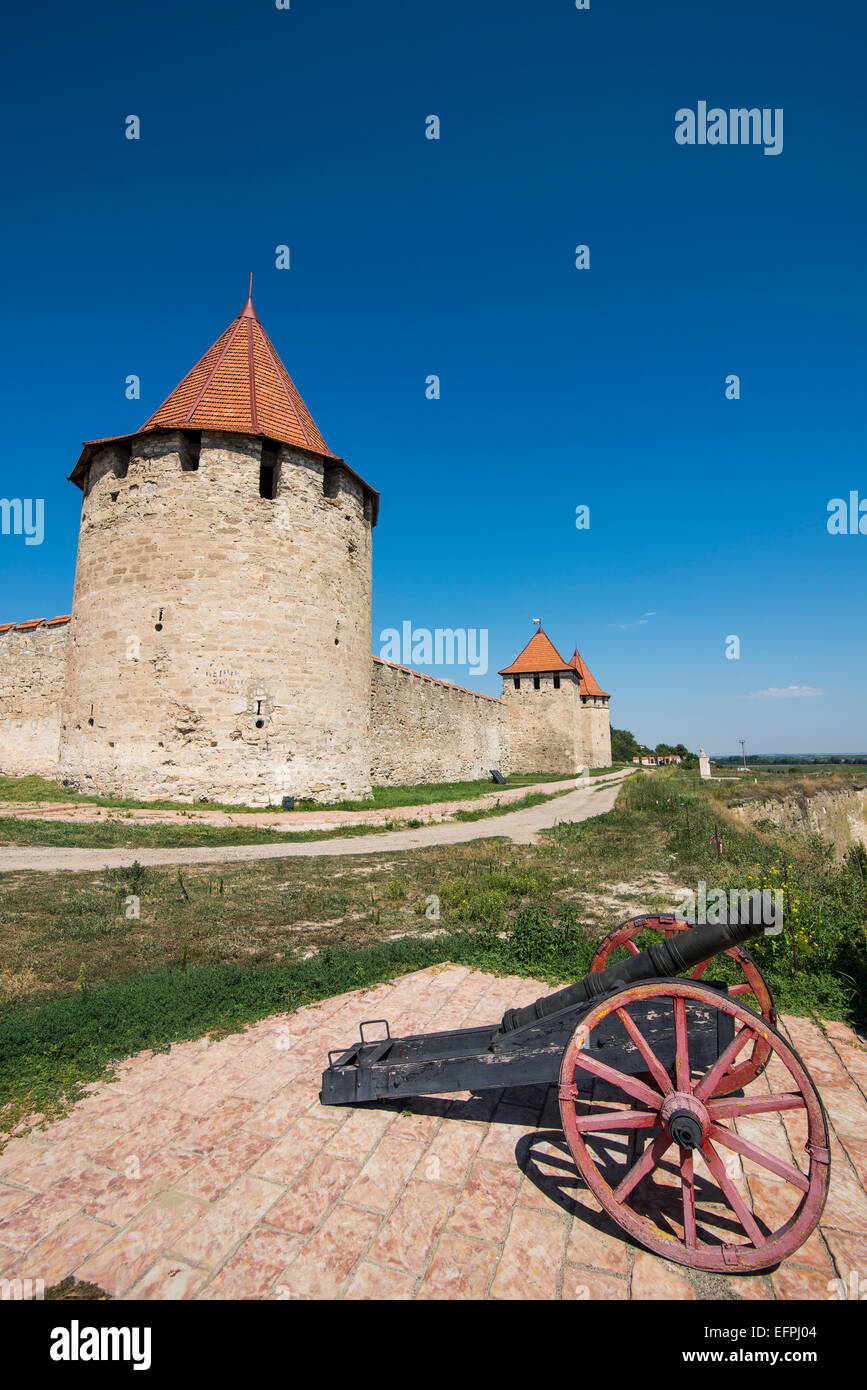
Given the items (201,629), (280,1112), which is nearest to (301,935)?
(280,1112)

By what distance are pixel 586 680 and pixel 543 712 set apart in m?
9.97

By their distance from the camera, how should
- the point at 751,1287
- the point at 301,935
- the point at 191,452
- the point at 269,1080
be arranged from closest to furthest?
the point at 751,1287 < the point at 269,1080 < the point at 301,935 < the point at 191,452

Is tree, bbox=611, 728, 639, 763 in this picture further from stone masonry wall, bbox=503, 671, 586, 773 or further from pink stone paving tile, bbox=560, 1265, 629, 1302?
pink stone paving tile, bbox=560, 1265, 629, 1302

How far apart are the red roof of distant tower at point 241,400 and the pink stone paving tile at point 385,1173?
15.2 m

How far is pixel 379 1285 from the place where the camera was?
1.92 m

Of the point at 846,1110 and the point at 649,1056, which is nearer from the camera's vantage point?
the point at 649,1056

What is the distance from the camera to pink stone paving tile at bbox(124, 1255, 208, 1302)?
1893 millimetres

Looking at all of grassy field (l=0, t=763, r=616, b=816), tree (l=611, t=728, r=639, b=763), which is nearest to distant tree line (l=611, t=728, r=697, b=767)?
tree (l=611, t=728, r=639, b=763)

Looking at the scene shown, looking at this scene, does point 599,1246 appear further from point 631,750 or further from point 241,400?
point 631,750

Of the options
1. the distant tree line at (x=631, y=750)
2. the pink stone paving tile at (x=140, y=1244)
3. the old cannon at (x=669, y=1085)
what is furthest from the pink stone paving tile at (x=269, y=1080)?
the distant tree line at (x=631, y=750)

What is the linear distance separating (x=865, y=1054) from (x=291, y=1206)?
10.5 feet

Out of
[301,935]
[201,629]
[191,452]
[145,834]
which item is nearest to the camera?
[301,935]

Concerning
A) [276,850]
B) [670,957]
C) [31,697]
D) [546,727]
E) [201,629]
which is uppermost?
[201,629]

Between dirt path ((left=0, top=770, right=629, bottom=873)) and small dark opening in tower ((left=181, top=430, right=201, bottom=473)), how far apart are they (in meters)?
9.45
